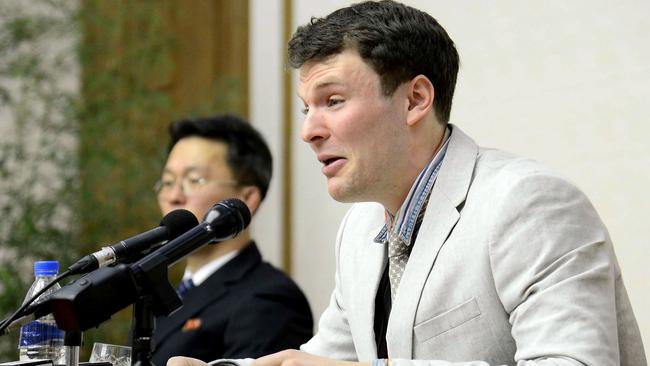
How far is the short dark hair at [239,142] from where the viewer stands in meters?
3.32

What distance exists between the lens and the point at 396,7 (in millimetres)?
1970

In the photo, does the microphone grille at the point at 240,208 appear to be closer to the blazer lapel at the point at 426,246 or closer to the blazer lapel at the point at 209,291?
the blazer lapel at the point at 426,246

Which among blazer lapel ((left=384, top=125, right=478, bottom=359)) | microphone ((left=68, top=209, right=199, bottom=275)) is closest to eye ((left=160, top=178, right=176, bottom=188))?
blazer lapel ((left=384, top=125, right=478, bottom=359))

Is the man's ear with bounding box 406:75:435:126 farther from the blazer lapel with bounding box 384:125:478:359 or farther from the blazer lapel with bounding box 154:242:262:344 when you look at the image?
the blazer lapel with bounding box 154:242:262:344

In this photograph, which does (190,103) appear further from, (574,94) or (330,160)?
(330,160)

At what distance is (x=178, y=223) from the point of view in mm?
1543

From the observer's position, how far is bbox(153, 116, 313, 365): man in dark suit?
2.86 metres

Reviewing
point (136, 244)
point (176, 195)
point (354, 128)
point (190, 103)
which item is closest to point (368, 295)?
point (354, 128)

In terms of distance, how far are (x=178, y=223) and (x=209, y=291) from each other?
1.53 m

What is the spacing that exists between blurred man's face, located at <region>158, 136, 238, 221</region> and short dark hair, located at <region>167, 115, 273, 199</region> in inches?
1.0

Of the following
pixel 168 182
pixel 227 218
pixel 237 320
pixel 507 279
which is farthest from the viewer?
pixel 168 182

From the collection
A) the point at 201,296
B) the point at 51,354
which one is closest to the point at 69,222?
the point at 201,296

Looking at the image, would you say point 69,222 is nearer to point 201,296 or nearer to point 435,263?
point 201,296

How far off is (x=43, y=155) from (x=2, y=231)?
0.38m
